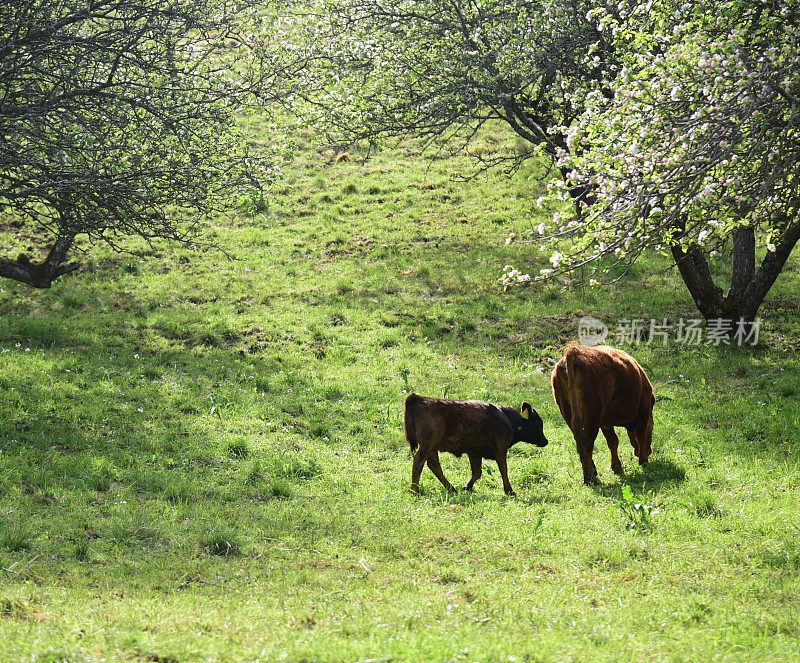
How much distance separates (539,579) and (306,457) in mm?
5860

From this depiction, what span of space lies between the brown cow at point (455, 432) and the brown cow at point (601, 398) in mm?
1051

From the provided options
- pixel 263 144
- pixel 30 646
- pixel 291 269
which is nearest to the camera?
pixel 30 646

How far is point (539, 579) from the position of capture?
→ 7.85 meters

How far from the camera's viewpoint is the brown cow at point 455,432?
10.8 m

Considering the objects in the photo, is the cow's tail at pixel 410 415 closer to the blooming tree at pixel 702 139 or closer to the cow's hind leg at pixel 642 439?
the blooming tree at pixel 702 139

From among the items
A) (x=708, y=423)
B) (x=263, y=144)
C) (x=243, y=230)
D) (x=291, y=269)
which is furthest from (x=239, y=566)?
(x=263, y=144)

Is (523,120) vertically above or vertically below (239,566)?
above

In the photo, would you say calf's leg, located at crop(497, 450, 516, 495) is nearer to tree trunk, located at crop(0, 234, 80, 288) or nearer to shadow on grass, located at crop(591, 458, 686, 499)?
shadow on grass, located at crop(591, 458, 686, 499)

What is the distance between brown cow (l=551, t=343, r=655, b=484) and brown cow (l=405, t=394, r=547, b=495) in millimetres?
1051

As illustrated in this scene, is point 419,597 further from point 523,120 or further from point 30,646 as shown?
point 523,120

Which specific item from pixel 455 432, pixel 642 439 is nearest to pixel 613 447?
pixel 642 439

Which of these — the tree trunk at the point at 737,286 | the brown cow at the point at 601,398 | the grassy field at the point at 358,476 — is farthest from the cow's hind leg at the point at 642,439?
the tree trunk at the point at 737,286

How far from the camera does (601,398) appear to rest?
11172mm

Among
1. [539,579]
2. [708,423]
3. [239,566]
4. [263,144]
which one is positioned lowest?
[239,566]
